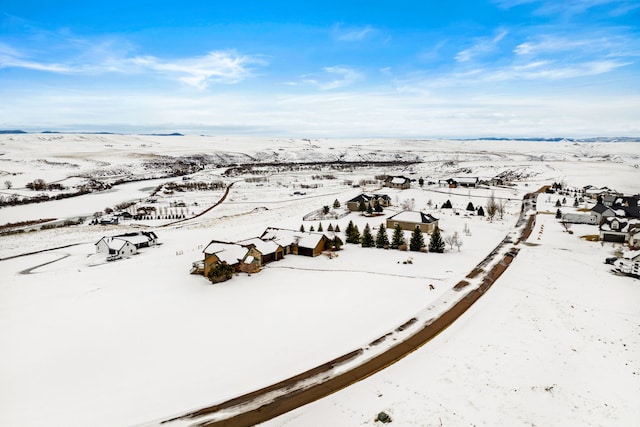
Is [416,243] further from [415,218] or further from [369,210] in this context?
[369,210]

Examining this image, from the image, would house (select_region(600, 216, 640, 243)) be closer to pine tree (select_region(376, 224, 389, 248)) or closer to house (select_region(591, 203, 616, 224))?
house (select_region(591, 203, 616, 224))

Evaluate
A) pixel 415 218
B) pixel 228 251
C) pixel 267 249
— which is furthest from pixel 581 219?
pixel 228 251

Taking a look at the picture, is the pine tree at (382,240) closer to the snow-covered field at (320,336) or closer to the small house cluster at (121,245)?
the snow-covered field at (320,336)

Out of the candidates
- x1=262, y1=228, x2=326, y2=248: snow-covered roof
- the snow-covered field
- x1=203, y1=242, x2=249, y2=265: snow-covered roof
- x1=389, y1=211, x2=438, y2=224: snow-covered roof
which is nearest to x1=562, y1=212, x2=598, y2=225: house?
the snow-covered field

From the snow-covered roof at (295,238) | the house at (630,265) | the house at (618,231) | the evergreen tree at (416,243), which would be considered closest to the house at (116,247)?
the snow-covered roof at (295,238)

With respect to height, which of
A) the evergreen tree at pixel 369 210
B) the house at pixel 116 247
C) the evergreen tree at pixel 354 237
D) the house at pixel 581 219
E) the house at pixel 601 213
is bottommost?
the house at pixel 116 247

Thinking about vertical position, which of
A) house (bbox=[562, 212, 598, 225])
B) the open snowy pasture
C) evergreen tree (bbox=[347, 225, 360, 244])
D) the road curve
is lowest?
the road curve
